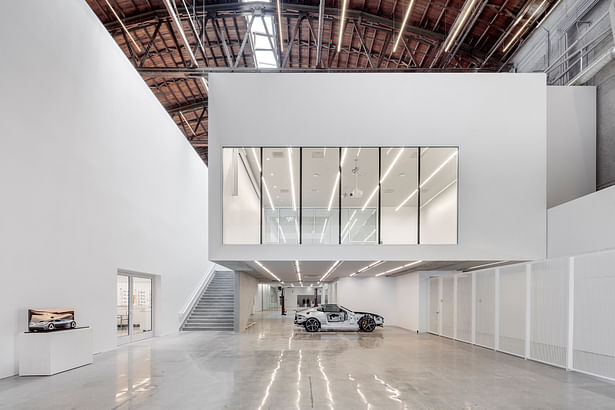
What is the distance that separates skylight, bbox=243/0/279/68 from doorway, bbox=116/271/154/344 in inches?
394

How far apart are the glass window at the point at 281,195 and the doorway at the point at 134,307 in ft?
13.9

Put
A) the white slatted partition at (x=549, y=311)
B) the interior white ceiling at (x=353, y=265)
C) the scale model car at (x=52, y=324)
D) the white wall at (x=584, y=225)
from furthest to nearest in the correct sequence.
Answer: the interior white ceiling at (x=353, y=265) → the white wall at (x=584, y=225) → the white slatted partition at (x=549, y=311) → the scale model car at (x=52, y=324)

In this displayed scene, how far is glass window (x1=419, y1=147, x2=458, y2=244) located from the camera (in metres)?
12.1

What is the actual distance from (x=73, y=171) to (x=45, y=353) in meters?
3.79

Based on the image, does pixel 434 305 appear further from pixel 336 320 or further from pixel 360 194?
pixel 360 194

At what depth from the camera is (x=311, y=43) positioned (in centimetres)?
1914

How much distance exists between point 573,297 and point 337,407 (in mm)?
5648

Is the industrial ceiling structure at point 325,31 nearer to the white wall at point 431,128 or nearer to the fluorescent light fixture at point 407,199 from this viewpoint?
the white wall at point 431,128

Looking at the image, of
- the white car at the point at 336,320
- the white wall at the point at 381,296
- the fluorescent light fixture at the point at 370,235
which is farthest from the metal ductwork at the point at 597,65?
the white car at the point at 336,320

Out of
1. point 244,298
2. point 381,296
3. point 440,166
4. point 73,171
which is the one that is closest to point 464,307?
point 440,166

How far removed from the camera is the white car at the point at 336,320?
1677 cm

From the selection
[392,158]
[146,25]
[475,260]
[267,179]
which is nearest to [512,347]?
[475,260]

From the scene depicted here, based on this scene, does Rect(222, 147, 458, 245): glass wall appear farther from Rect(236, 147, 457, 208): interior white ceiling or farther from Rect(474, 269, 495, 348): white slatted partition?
Rect(474, 269, 495, 348): white slatted partition

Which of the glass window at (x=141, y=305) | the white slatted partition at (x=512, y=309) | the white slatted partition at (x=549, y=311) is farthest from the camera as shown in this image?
the glass window at (x=141, y=305)
